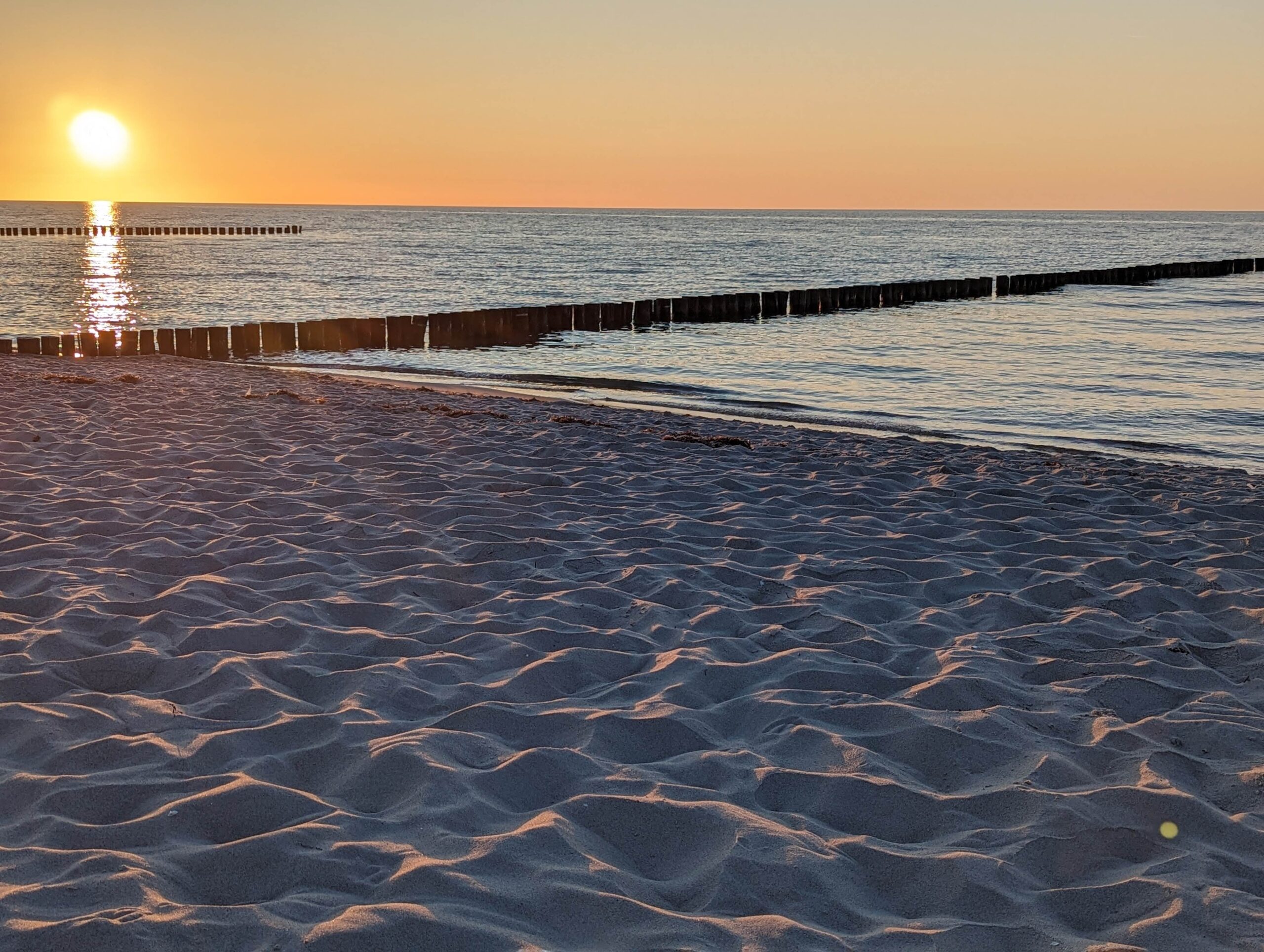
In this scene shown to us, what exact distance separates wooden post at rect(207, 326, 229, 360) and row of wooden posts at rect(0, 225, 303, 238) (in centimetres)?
8077

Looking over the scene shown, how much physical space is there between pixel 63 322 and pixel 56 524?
23.4m

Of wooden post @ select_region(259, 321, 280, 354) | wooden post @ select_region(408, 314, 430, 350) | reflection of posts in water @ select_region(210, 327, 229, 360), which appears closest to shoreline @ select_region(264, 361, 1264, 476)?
reflection of posts in water @ select_region(210, 327, 229, 360)

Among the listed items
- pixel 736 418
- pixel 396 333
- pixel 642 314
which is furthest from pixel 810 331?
pixel 736 418

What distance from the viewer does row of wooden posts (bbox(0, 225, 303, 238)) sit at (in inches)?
3548

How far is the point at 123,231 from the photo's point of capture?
104875 millimetres

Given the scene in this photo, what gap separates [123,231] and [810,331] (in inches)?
3908

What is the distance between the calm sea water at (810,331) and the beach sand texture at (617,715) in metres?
6.77

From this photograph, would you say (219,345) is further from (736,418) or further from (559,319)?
(736,418)

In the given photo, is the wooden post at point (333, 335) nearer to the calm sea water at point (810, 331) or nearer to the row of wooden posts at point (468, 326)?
the row of wooden posts at point (468, 326)

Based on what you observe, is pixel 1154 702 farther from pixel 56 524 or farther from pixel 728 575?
pixel 56 524

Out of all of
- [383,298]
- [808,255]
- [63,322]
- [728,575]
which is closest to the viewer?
[728,575]

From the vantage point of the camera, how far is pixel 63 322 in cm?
2630

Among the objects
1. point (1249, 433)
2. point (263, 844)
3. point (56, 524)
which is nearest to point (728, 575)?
point (263, 844)

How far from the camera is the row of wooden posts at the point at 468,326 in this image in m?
18.2
